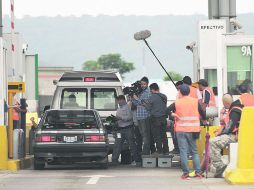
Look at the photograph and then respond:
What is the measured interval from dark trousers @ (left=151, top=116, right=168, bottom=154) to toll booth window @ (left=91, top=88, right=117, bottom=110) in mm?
2166

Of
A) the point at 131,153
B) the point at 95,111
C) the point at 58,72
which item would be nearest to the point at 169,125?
the point at 131,153

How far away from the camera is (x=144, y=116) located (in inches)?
939

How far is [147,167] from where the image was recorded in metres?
23.6

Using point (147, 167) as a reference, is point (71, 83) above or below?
above

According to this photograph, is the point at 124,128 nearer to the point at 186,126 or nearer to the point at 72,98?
the point at 72,98

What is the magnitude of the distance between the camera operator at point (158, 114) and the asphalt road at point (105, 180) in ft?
3.52

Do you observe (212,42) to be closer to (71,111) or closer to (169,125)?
(169,125)

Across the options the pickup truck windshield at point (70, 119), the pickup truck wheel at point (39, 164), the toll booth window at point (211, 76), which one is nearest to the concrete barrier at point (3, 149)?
the pickup truck wheel at point (39, 164)

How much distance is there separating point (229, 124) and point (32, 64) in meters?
25.5

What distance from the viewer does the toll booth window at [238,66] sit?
2562 cm

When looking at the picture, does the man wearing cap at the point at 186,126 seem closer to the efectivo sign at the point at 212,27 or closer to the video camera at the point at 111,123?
the video camera at the point at 111,123

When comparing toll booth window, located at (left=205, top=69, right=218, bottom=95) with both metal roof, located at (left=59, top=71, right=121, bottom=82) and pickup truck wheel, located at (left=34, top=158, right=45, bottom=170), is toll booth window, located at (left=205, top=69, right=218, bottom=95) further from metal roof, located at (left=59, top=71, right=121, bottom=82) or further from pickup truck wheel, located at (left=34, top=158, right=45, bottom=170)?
pickup truck wheel, located at (left=34, top=158, right=45, bottom=170)

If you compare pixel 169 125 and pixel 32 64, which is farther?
pixel 32 64

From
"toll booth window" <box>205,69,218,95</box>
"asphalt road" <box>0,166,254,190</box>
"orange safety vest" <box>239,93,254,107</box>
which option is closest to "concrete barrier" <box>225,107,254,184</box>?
"asphalt road" <box>0,166,254,190</box>
